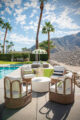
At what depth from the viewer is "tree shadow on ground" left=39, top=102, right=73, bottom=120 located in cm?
275

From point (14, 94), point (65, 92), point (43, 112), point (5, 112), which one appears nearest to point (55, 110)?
point (43, 112)

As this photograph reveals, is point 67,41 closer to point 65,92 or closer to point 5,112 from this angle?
point 65,92

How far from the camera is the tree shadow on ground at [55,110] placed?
9.01ft

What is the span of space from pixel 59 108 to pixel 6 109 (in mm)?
1660

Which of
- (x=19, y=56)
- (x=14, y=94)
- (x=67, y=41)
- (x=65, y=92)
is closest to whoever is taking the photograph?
(x=14, y=94)

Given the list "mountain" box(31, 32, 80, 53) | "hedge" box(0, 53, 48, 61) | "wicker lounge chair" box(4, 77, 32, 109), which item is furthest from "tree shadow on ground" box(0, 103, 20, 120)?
"mountain" box(31, 32, 80, 53)

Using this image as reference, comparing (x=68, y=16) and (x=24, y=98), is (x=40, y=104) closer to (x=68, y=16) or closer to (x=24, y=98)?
(x=24, y=98)

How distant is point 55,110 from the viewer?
3.04 m

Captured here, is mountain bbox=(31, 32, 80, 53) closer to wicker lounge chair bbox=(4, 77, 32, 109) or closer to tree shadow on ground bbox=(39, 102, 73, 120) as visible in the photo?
tree shadow on ground bbox=(39, 102, 73, 120)

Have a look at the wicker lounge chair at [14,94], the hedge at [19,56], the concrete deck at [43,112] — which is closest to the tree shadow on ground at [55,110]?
the concrete deck at [43,112]

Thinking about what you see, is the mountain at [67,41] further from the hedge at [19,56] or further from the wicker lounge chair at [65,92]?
the wicker lounge chair at [65,92]

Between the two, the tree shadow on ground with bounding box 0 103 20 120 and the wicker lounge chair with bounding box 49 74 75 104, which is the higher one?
the wicker lounge chair with bounding box 49 74 75 104

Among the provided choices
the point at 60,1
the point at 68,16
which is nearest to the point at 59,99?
the point at 60,1

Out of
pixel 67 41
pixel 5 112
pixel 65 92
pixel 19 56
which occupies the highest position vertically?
pixel 67 41
